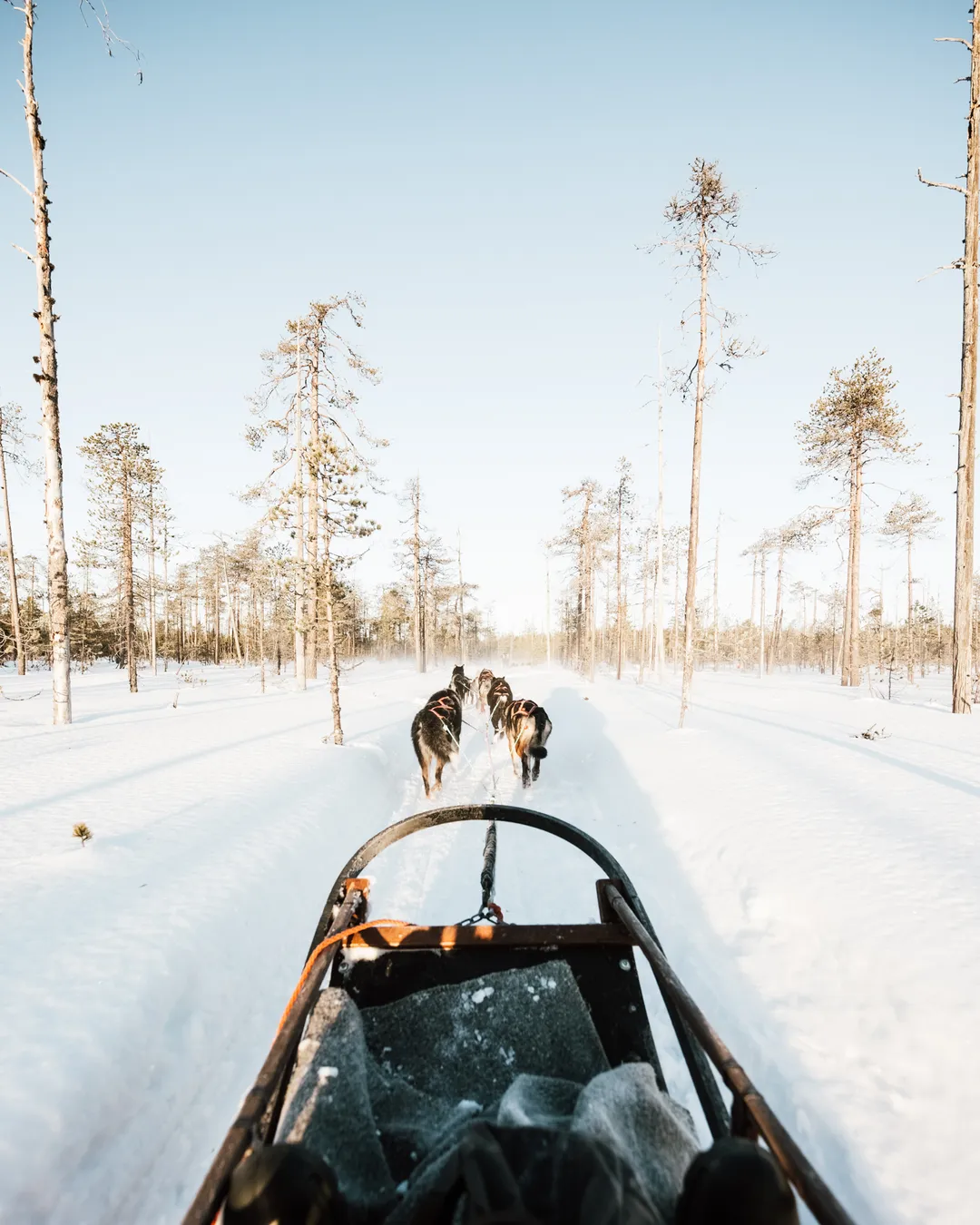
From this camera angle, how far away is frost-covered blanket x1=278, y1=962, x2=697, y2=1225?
901 mm

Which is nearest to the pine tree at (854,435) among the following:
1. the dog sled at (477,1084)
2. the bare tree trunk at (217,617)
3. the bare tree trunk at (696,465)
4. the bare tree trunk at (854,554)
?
the bare tree trunk at (854,554)

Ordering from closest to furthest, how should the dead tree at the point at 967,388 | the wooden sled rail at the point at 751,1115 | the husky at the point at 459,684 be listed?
1. the wooden sled rail at the point at 751,1115
2. the dead tree at the point at 967,388
3. the husky at the point at 459,684

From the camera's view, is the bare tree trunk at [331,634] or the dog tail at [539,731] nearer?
the dog tail at [539,731]

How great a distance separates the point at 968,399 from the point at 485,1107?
14010 millimetres

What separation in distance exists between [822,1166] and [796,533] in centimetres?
2248

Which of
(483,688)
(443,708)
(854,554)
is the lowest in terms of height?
(483,688)

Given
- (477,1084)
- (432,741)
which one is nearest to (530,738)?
(432,741)

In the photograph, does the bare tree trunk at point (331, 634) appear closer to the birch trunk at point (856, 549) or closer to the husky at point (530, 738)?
the husky at point (530, 738)

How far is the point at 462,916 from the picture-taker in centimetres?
380

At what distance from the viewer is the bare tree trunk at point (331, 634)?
29.7 feet

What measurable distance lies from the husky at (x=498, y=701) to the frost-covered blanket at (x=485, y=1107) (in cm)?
874

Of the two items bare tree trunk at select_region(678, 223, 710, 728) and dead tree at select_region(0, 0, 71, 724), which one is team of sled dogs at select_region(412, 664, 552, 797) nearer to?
bare tree trunk at select_region(678, 223, 710, 728)

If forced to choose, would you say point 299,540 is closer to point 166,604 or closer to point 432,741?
point 432,741

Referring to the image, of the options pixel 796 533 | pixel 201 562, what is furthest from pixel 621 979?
pixel 201 562
